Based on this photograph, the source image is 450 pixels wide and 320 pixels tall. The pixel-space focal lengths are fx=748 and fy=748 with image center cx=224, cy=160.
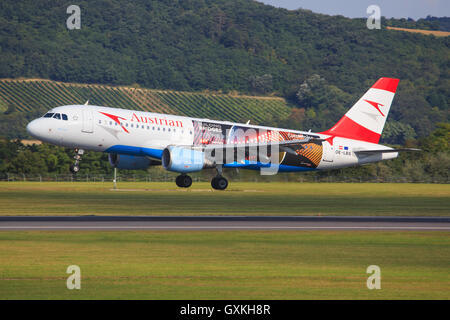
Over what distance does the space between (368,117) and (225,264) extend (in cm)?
4091

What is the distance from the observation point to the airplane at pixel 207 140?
170ft

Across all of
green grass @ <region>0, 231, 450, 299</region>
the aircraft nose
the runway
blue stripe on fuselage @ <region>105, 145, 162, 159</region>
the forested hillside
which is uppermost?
the forested hillside

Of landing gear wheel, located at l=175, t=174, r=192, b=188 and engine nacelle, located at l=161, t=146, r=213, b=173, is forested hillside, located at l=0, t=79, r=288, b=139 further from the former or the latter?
engine nacelle, located at l=161, t=146, r=213, b=173

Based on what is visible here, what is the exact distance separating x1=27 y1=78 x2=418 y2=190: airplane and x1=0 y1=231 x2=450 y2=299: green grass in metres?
20.1

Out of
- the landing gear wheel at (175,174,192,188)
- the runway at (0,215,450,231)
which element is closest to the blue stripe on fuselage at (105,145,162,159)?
the landing gear wheel at (175,174,192,188)

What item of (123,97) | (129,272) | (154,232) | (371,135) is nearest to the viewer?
(129,272)

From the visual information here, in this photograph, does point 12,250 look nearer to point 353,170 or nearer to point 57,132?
point 57,132

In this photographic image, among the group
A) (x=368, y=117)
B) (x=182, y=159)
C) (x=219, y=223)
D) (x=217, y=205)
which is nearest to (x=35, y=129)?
(x=182, y=159)

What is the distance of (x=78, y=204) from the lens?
51250 mm

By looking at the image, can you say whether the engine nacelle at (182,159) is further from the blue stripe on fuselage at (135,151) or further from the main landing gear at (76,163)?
the main landing gear at (76,163)

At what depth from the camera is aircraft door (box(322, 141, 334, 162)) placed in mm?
60844

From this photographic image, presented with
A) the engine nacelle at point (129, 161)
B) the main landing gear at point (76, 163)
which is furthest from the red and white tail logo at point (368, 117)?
the main landing gear at point (76, 163)
